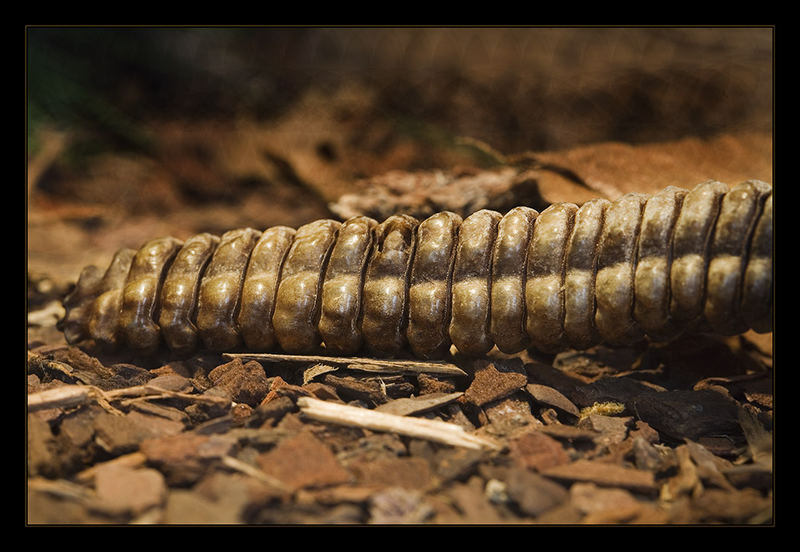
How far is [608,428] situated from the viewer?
200 centimetres

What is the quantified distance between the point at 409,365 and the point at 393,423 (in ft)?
1.23

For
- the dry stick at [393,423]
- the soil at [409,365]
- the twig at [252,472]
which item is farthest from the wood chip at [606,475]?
the twig at [252,472]

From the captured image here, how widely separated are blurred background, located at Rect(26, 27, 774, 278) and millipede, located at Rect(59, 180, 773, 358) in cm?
80

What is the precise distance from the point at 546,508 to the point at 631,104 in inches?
96.4

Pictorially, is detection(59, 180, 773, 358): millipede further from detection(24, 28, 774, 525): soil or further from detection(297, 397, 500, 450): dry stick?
detection(297, 397, 500, 450): dry stick

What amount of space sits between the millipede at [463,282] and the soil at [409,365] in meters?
0.12

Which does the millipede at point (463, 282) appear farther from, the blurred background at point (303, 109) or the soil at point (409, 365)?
the blurred background at point (303, 109)

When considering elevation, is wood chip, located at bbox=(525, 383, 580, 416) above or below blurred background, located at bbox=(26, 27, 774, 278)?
below

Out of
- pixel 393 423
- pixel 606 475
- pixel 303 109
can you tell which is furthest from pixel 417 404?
pixel 303 109

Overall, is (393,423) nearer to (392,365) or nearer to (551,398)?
(392,365)

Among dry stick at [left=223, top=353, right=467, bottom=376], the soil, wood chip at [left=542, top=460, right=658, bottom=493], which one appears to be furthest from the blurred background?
wood chip at [left=542, top=460, right=658, bottom=493]

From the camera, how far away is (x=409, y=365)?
7.41 feet

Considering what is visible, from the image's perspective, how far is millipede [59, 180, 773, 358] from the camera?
1982mm
